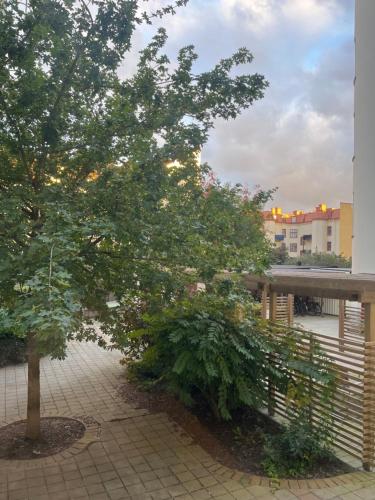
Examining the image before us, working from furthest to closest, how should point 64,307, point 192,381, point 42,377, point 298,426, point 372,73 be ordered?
point 372,73
point 42,377
point 192,381
point 298,426
point 64,307

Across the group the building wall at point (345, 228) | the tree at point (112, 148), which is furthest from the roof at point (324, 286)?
the building wall at point (345, 228)

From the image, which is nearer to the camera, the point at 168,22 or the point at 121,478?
the point at 121,478

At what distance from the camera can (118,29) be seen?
3900mm

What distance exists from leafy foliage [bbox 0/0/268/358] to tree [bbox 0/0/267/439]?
0.5 inches

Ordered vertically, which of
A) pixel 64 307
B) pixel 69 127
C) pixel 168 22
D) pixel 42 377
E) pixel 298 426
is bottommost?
pixel 42 377

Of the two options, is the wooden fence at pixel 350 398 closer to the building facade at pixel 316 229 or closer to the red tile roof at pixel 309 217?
the building facade at pixel 316 229

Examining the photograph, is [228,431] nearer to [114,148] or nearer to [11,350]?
[114,148]

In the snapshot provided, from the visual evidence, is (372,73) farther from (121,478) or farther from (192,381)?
(121,478)

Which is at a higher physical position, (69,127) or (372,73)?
(372,73)

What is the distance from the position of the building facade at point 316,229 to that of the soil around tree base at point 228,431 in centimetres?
3529

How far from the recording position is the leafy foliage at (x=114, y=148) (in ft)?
11.8

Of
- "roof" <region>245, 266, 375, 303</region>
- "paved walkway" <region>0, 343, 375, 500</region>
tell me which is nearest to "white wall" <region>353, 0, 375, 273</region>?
"roof" <region>245, 266, 375, 303</region>

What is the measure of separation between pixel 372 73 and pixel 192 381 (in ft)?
36.9

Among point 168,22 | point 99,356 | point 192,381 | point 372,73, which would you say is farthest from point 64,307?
point 372,73
